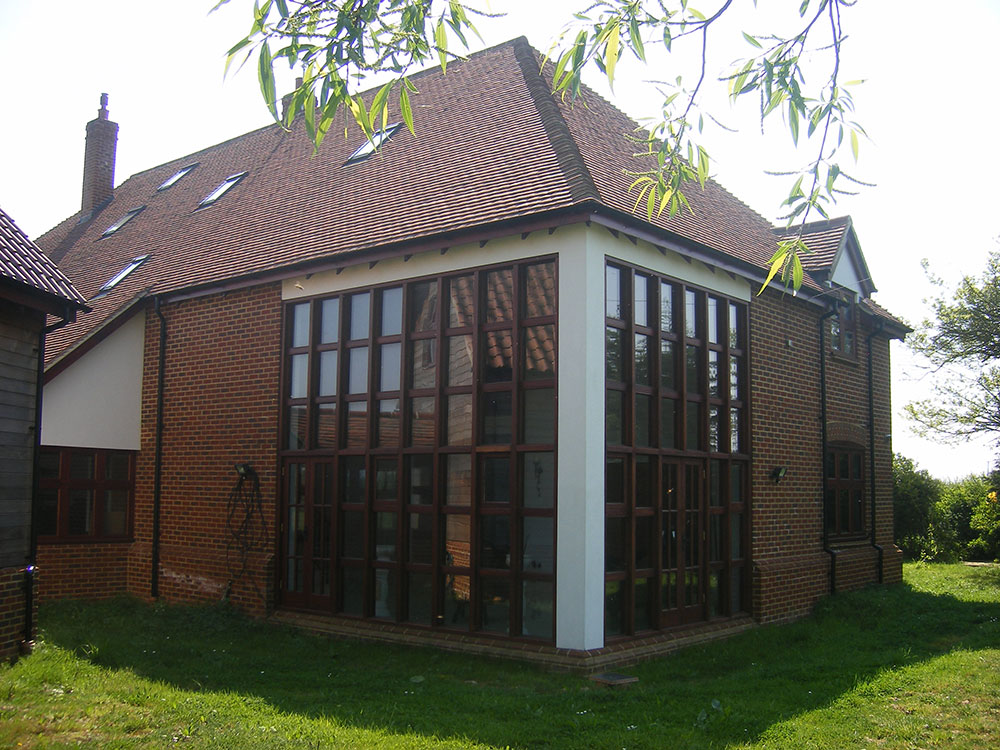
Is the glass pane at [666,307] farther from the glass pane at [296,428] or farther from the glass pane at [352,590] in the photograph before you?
the glass pane at [296,428]

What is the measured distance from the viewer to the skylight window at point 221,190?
17.8 metres

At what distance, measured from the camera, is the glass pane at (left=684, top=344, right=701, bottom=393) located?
11.8 m

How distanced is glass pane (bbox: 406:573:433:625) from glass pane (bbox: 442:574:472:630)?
22 centimetres

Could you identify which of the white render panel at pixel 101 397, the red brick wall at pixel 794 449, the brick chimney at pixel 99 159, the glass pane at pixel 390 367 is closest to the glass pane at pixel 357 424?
the glass pane at pixel 390 367

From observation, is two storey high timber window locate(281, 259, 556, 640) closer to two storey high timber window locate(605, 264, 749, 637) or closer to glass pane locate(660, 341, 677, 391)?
two storey high timber window locate(605, 264, 749, 637)

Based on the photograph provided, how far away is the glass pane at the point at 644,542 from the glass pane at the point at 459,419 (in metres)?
2.14

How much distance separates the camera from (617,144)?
13.5m

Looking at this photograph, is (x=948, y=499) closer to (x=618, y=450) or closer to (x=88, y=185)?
(x=618, y=450)

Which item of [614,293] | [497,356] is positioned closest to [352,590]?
[497,356]

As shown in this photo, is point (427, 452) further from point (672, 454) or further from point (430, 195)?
point (430, 195)

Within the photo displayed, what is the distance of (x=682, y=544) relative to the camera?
11234mm

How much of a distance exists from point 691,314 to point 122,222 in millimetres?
14189

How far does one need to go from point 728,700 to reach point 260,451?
291 inches

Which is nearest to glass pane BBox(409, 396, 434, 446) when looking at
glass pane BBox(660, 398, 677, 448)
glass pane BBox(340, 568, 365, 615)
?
glass pane BBox(340, 568, 365, 615)
